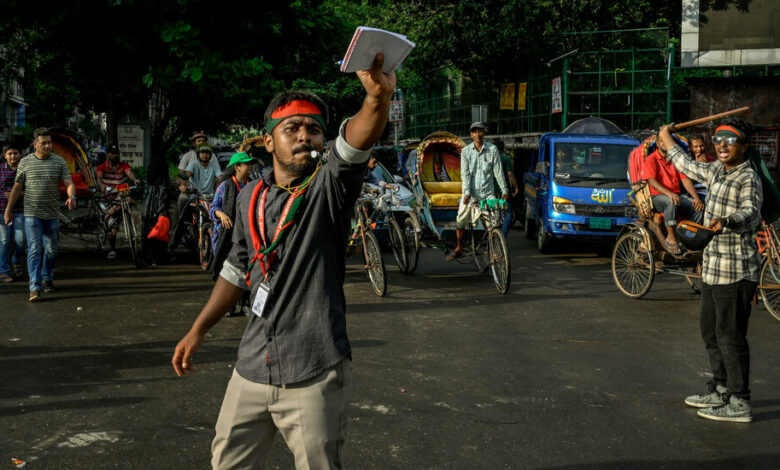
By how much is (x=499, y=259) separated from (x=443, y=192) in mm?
3995

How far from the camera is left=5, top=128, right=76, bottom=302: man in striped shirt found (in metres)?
10.1

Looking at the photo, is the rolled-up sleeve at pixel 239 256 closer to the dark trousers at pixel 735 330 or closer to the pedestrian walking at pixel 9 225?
the dark trousers at pixel 735 330

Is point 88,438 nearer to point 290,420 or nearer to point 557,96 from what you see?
point 290,420

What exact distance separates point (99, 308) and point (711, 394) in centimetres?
647

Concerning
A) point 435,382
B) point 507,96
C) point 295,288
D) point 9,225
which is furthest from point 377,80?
point 507,96

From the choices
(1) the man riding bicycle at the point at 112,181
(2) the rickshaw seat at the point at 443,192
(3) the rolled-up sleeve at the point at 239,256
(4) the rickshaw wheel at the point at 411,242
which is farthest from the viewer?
(1) the man riding bicycle at the point at 112,181

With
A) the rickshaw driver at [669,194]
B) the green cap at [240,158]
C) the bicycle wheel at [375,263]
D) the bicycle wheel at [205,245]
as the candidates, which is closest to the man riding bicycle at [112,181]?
the bicycle wheel at [205,245]

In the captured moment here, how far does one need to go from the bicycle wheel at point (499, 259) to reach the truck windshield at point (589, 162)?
4325 mm

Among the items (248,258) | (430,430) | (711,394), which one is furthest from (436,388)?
(248,258)

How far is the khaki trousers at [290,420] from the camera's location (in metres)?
2.82

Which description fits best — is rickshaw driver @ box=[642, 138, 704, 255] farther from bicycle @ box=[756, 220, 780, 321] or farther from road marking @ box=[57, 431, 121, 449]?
road marking @ box=[57, 431, 121, 449]

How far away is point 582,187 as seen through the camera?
47.4ft

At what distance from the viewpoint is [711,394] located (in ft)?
Result: 18.6

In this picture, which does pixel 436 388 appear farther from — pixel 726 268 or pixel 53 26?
pixel 53 26
